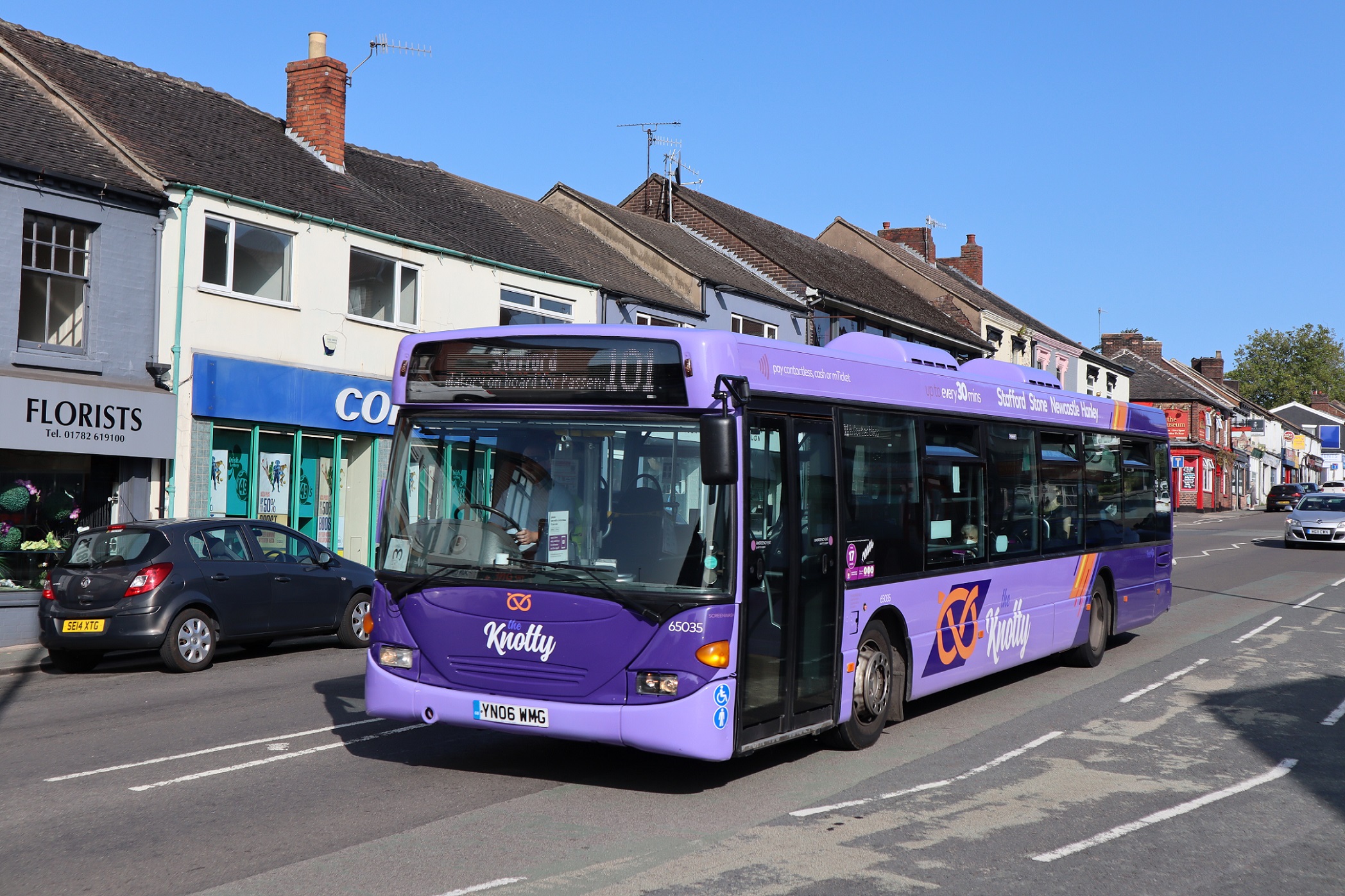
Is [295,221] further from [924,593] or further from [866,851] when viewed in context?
[866,851]

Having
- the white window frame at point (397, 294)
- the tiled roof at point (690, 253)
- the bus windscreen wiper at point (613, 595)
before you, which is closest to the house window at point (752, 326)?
the tiled roof at point (690, 253)

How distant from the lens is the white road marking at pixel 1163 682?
36.9ft

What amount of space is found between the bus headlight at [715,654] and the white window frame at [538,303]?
1864 cm

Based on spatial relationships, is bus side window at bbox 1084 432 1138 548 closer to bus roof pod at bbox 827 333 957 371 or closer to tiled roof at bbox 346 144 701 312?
bus roof pod at bbox 827 333 957 371

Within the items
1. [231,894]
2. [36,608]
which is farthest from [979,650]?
[36,608]

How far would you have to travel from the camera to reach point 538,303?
25562mm

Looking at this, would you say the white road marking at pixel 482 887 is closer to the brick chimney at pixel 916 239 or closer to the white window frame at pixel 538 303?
the white window frame at pixel 538 303

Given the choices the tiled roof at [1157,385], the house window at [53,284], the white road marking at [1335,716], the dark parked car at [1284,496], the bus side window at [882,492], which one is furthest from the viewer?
the tiled roof at [1157,385]

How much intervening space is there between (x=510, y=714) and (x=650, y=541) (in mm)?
1295

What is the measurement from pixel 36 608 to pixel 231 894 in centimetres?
1200

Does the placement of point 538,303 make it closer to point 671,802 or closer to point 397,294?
point 397,294

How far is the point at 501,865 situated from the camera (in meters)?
5.79

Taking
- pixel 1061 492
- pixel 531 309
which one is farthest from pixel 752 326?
pixel 1061 492

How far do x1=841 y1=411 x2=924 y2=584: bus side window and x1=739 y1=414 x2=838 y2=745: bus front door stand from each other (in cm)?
29
